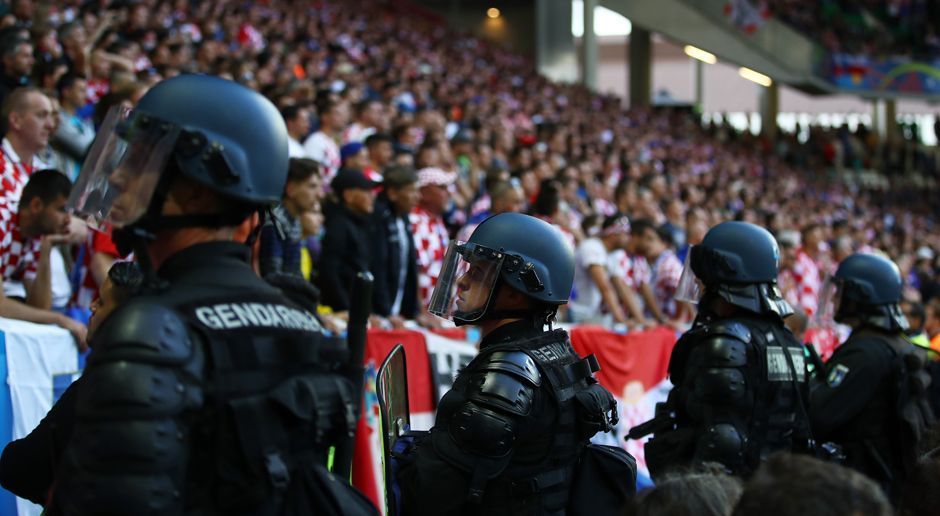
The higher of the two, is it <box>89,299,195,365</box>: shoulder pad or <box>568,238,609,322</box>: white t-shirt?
<box>89,299,195,365</box>: shoulder pad

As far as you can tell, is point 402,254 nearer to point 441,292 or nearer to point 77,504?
point 441,292

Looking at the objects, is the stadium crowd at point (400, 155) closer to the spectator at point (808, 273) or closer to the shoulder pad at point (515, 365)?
the spectator at point (808, 273)

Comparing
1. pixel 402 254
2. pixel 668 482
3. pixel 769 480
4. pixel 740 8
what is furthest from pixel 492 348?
pixel 740 8

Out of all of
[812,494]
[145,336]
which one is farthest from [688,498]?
[145,336]

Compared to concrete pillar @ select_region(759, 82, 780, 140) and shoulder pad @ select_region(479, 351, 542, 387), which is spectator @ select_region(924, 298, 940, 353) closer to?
shoulder pad @ select_region(479, 351, 542, 387)

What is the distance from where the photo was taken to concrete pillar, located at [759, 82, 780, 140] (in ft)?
122

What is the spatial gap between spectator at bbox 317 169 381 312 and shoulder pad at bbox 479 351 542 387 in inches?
143

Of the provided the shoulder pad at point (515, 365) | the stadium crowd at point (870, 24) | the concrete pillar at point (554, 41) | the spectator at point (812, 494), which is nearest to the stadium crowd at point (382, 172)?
the spectator at point (812, 494)

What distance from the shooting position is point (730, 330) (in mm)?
4621

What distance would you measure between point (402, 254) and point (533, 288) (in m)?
4.00

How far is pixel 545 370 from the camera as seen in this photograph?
360 centimetres

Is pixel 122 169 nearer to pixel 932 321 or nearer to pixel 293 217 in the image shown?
pixel 293 217

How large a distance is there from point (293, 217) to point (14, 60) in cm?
276

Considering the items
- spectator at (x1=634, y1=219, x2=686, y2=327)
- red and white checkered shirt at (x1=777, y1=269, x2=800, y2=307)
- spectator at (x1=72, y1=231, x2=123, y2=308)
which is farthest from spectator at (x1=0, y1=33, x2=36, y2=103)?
red and white checkered shirt at (x1=777, y1=269, x2=800, y2=307)
